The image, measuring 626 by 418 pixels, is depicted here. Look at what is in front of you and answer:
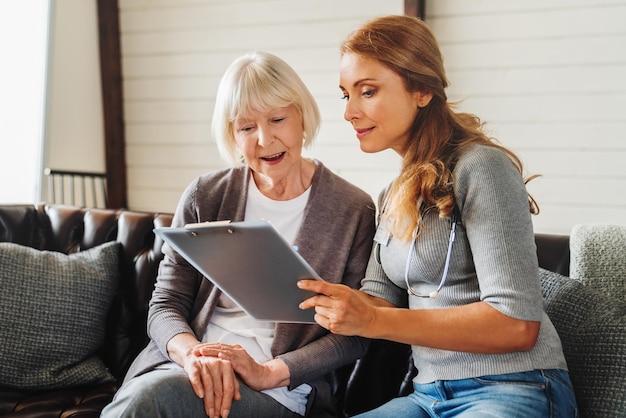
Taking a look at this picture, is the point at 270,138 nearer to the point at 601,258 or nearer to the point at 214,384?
the point at 214,384

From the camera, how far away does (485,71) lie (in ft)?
12.2

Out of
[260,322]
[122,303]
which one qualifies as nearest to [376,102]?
[260,322]

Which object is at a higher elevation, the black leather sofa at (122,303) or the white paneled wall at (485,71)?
the white paneled wall at (485,71)

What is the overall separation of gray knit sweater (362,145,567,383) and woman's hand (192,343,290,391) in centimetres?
33

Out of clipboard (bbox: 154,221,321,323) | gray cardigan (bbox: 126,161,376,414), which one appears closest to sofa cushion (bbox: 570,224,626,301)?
gray cardigan (bbox: 126,161,376,414)

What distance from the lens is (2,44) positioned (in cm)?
362

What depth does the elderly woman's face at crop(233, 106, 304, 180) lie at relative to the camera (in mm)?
1726

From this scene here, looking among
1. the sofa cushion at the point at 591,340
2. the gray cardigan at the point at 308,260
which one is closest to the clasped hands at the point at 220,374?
the gray cardigan at the point at 308,260

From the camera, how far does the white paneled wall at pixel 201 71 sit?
4.04 metres

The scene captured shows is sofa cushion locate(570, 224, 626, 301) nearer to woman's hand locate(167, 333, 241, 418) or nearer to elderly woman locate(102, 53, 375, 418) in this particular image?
elderly woman locate(102, 53, 375, 418)

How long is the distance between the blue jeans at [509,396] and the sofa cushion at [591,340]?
0.09 m

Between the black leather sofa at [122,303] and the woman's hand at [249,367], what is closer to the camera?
the woman's hand at [249,367]

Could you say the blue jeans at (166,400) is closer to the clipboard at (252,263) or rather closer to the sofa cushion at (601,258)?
the clipboard at (252,263)

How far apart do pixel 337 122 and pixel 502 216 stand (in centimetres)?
281
